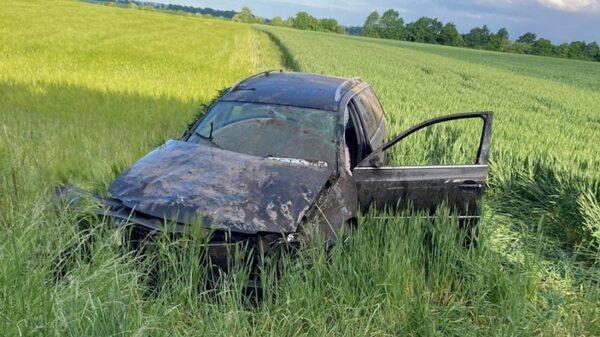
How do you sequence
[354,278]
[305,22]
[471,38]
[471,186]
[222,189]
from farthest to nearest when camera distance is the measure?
[305,22], [471,38], [471,186], [222,189], [354,278]

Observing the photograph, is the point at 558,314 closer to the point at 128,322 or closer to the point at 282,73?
the point at 128,322

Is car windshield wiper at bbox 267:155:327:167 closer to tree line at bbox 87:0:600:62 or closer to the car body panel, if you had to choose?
the car body panel

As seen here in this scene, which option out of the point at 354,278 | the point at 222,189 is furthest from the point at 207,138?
the point at 354,278

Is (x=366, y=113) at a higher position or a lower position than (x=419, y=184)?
higher

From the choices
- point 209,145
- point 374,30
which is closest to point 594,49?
point 374,30

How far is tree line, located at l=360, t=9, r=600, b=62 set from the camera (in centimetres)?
9235

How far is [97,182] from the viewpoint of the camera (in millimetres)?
5020

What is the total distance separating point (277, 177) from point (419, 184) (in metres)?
1.12

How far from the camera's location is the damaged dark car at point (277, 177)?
330 cm

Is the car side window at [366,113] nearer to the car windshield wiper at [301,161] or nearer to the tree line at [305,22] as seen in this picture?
the car windshield wiper at [301,161]

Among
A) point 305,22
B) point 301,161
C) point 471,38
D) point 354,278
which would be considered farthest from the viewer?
point 305,22

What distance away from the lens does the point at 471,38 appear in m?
111

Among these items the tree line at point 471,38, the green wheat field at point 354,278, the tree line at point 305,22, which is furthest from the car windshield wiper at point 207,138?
the tree line at point 305,22

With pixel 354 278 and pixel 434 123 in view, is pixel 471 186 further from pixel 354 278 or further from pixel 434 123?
pixel 354 278
